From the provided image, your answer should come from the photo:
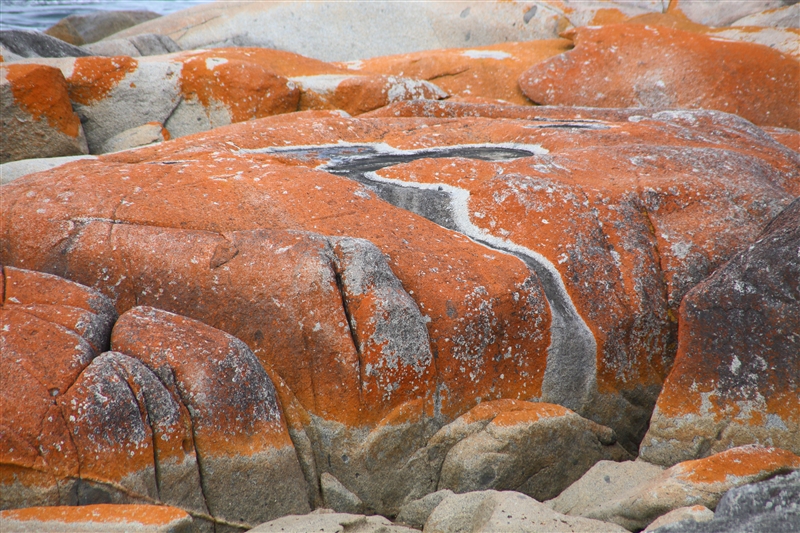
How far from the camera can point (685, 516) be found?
9.08 feet

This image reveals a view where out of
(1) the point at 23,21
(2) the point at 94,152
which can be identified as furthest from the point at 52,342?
(1) the point at 23,21

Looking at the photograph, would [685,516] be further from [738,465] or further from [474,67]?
[474,67]

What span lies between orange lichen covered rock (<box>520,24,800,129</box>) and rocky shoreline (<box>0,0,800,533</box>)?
3.11 m

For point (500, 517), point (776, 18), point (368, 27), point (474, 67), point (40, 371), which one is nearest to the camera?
point (40, 371)

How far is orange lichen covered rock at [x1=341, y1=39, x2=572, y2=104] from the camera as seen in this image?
9.69m

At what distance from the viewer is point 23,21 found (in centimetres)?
1784

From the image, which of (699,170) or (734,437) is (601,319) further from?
(699,170)

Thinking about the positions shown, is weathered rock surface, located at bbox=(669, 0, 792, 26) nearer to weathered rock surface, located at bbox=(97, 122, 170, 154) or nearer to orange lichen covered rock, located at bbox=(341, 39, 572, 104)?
orange lichen covered rock, located at bbox=(341, 39, 572, 104)

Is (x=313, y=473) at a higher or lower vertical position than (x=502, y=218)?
lower

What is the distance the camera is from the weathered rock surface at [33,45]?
28.1ft

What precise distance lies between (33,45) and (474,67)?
686 centimetres

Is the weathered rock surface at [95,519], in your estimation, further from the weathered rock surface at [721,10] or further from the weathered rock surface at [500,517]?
the weathered rock surface at [721,10]

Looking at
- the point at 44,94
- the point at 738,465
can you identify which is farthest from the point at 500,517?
the point at 44,94

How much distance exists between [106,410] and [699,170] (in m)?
4.60
